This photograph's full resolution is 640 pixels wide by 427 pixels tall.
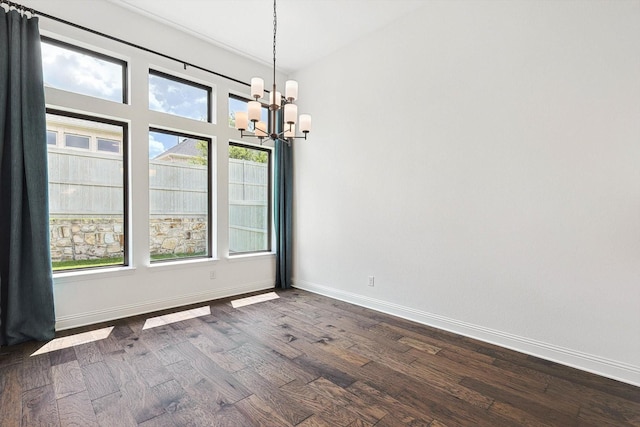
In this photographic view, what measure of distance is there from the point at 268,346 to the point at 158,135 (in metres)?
2.87

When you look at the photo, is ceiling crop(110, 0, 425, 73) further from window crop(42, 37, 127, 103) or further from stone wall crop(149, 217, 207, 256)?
stone wall crop(149, 217, 207, 256)

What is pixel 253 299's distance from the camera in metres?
4.30

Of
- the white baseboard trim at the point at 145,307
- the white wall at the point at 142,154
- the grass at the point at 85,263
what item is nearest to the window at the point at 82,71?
the white wall at the point at 142,154

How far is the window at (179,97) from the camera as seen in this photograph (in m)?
3.84

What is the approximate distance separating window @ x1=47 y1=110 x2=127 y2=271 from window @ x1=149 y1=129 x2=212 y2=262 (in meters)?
0.34

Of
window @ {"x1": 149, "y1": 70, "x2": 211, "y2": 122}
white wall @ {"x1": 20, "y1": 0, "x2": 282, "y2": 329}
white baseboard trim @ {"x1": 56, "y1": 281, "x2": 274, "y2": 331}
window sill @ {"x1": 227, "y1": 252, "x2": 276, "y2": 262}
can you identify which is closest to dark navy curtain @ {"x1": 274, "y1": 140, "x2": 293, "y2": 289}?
window sill @ {"x1": 227, "y1": 252, "x2": 276, "y2": 262}

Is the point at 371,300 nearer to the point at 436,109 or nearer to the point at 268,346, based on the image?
the point at 268,346

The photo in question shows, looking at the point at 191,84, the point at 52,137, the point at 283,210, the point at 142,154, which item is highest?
the point at 191,84

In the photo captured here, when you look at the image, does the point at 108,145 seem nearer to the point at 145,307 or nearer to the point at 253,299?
the point at 145,307

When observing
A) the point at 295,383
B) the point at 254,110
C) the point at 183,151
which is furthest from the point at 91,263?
the point at 295,383

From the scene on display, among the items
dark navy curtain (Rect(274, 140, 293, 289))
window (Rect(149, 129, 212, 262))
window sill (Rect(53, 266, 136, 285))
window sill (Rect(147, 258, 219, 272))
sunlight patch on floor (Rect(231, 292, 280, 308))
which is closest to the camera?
window sill (Rect(53, 266, 136, 285))

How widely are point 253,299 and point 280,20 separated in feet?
11.6

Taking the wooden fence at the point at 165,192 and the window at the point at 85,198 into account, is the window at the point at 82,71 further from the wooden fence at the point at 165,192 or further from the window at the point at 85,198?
the wooden fence at the point at 165,192

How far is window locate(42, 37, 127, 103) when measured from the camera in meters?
3.17
